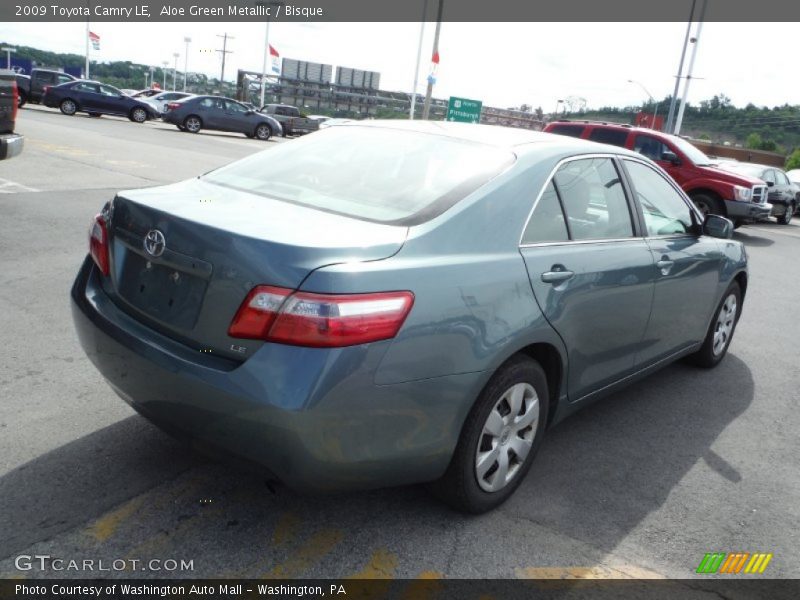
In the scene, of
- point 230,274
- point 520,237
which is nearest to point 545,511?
point 520,237

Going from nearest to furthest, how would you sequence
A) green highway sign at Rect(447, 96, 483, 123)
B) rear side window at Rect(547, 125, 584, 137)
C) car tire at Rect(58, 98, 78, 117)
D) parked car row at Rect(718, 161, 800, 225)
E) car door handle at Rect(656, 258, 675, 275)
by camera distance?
car door handle at Rect(656, 258, 675, 275), rear side window at Rect(547, 125, 584, 137), parked car row at Rect(718, 161, 800, 225), car tire at Rect(58, 98, 78, 117), green highway sign at Rect(447, 96, 483, 123)

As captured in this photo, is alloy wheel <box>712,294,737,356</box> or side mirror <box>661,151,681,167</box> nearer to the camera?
alloy wheel <box>712,294,737,356</box>

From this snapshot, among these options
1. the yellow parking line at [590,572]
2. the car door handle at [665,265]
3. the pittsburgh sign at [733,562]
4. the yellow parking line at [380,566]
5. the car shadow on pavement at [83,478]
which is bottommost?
the car shadow on pavement at [83,478]

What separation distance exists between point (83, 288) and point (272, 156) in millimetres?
1163

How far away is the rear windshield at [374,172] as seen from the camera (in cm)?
297

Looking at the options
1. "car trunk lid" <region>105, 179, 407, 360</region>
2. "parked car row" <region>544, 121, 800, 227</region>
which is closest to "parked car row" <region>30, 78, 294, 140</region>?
"parked car row" <region>544, 121, 800, 227</region>

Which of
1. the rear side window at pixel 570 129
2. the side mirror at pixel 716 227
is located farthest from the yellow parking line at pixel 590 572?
the rear side window at pixel 570 129

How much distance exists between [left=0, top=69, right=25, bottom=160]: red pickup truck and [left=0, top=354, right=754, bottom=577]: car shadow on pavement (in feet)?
16.3

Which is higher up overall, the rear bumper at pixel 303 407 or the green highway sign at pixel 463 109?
the green highway sign at pixel 463 109

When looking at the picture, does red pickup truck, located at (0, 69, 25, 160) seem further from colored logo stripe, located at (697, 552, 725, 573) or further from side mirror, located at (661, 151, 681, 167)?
side mirror, located at (661, 151, 681, 167)

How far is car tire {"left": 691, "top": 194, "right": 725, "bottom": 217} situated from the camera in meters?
14.5

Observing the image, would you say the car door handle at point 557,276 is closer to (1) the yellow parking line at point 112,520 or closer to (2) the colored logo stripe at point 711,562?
(2) the colored logo stripe at point 711,562

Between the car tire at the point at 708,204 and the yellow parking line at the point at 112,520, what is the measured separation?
13.8 m

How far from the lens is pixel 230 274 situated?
2480mm
